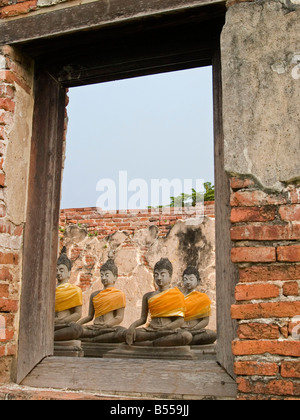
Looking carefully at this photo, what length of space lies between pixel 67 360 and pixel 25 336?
0.29 metres

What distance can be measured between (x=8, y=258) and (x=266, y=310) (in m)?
1.54

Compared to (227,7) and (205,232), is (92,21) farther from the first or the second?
(205,232)

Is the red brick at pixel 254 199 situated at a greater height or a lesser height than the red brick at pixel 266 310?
greater

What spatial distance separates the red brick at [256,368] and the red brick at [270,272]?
→ 1.24ft

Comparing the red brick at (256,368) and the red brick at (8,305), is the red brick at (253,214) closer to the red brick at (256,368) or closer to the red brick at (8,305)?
the red brick at (256,368)

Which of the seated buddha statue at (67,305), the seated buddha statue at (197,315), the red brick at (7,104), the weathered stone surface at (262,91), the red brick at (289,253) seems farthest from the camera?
the seated buddha statue at (197,315)

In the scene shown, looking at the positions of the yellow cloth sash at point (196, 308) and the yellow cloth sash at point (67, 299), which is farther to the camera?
the yellow cloth sash at point (196, 308)

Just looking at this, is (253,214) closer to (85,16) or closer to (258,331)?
(258,331)

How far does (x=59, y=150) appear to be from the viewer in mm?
3223

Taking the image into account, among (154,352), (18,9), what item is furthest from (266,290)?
(154,352)

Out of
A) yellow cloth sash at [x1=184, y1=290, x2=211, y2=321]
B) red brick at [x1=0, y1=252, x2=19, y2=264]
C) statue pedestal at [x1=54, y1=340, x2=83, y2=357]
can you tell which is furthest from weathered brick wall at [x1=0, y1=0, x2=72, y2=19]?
yellow cloth sash at [x1=184, y1=290, x2=211, y2=321]

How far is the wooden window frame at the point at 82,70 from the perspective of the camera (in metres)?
2.63

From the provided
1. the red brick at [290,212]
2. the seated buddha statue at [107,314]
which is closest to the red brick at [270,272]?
Result: the red brick at [290,212]

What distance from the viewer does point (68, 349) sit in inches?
178
